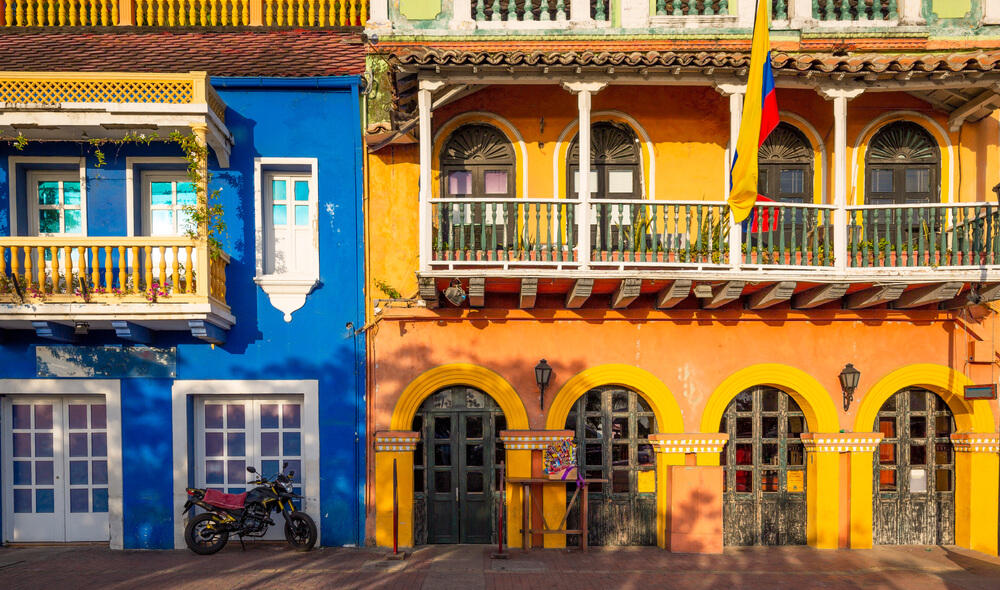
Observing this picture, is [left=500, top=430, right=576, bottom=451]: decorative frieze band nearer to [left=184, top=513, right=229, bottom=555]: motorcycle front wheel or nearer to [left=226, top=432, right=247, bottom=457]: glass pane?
[left=226, top=432, right=247, bottom=457]: glass pane

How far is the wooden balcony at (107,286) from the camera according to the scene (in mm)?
8703

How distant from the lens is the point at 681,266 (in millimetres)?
8781

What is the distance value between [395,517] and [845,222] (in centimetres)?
695

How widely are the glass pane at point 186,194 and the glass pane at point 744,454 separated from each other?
8757 millimetres

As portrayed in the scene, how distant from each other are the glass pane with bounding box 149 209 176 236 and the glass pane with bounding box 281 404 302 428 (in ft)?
10.2

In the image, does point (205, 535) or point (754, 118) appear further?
point (205, 535)

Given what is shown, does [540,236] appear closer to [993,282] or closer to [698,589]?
[698,589]

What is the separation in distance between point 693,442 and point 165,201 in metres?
8.41

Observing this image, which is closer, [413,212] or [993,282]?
[993,282]

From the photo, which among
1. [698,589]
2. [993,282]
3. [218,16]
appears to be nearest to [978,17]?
[993,282]

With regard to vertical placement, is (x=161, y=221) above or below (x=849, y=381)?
above

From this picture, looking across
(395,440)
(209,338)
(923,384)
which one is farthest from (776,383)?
(209,338)

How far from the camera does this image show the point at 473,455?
9875 mm

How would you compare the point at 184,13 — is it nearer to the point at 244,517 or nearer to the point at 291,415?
the point at 291,415
